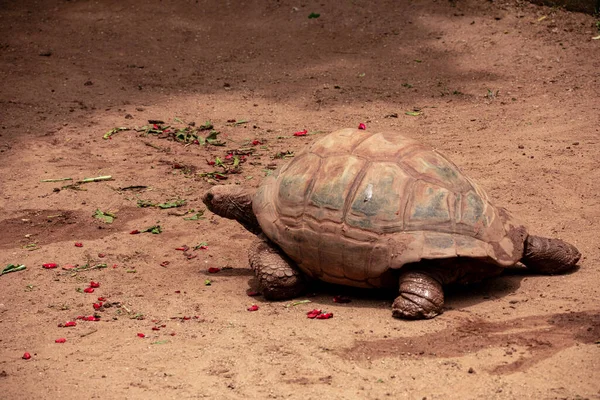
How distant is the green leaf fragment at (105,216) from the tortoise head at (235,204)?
3.62ft

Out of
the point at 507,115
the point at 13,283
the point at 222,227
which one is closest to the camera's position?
the point at 13,283

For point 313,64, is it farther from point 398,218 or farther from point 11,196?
point 398,218

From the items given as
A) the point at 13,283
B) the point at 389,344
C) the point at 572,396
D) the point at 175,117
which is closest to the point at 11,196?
the point at 13,283

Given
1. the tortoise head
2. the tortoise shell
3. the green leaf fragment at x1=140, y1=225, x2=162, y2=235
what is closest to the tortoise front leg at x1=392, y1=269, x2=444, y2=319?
the tortoise shell

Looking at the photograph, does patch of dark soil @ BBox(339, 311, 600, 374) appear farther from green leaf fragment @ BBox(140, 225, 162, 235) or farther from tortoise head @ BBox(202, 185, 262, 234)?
green leaf fragment @ BBox(140, 225, 162, 235)

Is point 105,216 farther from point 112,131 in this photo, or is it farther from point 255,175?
point 112,131

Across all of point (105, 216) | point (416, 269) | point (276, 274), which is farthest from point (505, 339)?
point (105, 216)

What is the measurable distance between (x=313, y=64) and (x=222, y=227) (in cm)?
431

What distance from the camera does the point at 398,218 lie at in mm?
4820

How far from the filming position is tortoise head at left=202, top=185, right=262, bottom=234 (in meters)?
5.82

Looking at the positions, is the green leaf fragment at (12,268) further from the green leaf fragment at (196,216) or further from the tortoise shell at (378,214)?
the tortoise shell at (378,214)

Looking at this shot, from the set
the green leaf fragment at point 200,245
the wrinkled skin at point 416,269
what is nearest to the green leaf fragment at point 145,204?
the green leaf fragment at point 200,245

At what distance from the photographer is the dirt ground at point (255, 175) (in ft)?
13.8

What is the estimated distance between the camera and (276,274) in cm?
521
